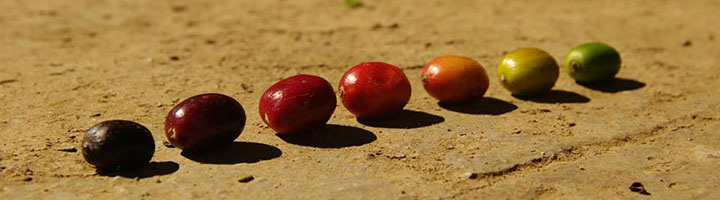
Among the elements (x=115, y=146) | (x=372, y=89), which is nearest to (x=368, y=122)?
(x=372, y=89)

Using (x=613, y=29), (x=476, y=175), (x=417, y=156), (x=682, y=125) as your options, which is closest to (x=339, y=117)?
(x=417, y=156)

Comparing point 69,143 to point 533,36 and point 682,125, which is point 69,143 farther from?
point 533,36

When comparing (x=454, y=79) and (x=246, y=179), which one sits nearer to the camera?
(x=246, y=179)

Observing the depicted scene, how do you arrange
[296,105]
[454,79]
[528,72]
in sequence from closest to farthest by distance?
[296,105], [454,79], [528,72]

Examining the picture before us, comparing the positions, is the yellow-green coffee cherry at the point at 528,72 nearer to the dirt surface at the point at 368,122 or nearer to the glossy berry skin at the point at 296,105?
the dirt surface at the point at 368,122

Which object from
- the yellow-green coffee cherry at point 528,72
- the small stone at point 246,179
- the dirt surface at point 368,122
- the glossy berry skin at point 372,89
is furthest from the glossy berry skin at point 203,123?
the yellow-green coffee cherry at point 528,72

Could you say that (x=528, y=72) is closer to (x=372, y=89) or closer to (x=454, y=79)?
(x=454, y=79)

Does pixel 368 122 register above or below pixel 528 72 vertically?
below
